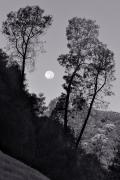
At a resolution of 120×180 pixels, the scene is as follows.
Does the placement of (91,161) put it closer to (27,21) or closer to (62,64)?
(62,64)

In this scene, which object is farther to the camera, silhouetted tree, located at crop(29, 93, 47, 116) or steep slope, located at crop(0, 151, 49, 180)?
silhouetted tree, located at crop(29, 93, 47, 116)

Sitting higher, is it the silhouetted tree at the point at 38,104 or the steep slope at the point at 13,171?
the silhouetted tree at the point at 38,104

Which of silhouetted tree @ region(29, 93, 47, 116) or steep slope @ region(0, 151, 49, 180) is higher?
silhouetted tree @ region(29, 93, 47, 116)

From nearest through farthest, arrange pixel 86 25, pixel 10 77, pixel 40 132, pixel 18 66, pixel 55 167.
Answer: pixel 55 167, pixel 40 132, pixel 10 77, pixel 86 25, pixel 18 66

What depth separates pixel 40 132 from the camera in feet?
95.5

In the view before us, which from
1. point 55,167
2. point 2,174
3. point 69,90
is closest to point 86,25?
point 69,90

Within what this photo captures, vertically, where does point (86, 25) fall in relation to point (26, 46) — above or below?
above

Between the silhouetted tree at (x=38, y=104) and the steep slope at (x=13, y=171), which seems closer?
the steep slope at (x=13, y=171)

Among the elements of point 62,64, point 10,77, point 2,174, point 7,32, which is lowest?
point 2,174

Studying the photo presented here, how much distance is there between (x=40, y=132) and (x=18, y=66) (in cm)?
1272

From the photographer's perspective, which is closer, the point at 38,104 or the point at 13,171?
the point at 13,171

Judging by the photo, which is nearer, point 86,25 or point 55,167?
point 55,167

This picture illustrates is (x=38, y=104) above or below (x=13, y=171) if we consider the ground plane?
above

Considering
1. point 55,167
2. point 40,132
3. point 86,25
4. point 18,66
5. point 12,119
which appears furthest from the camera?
point 18,66
